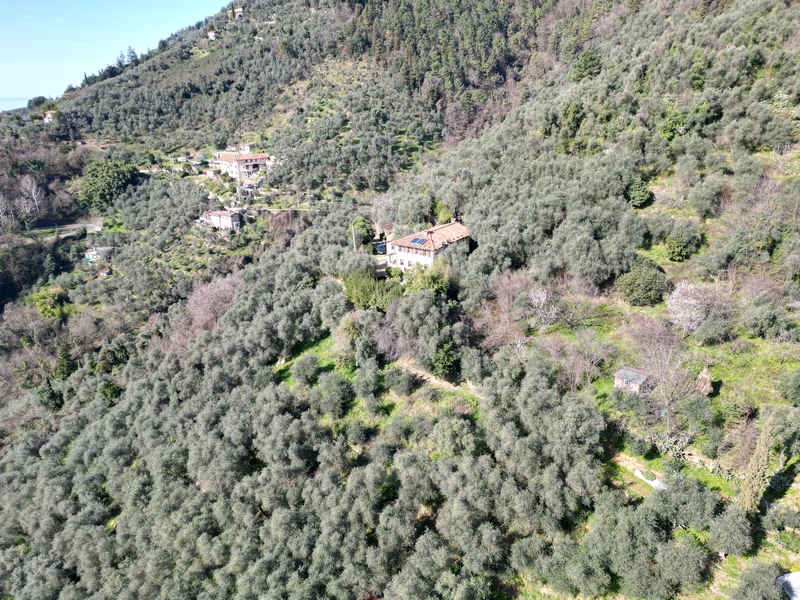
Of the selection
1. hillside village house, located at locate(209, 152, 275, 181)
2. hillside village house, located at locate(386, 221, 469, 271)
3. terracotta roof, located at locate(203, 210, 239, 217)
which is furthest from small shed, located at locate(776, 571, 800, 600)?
hillside village house, located at locate(209, 152, 275, 181)

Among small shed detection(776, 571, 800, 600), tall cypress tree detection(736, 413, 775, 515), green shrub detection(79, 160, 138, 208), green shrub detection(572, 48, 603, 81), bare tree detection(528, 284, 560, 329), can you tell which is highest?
green shrub detection(79, 160, 138, 208)

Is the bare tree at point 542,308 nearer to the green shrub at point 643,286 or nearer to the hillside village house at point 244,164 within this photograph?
the green shrub at point 643,286

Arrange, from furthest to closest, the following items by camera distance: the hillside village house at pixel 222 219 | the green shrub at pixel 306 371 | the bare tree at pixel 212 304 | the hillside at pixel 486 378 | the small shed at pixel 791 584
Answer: the hillside village house at pixel 222 219 < the bare tree at pixel 212 304 < the green shrub at pixel 306 371 < the hillside at pixel 486 378 < the small shed at pixel 791 584

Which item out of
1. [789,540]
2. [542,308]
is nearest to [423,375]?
[542,308]

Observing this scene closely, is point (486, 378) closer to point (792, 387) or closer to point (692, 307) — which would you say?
point (692, 307)

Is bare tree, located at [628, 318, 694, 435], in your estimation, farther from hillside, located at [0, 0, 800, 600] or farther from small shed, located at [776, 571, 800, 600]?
small shed, located at [776, 571, 800, 600]

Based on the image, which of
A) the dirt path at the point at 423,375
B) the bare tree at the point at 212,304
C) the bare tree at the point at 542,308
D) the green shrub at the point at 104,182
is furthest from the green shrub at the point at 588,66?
the green shrub at the point at 104,182

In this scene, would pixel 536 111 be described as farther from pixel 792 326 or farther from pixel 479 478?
pixel 479 478
